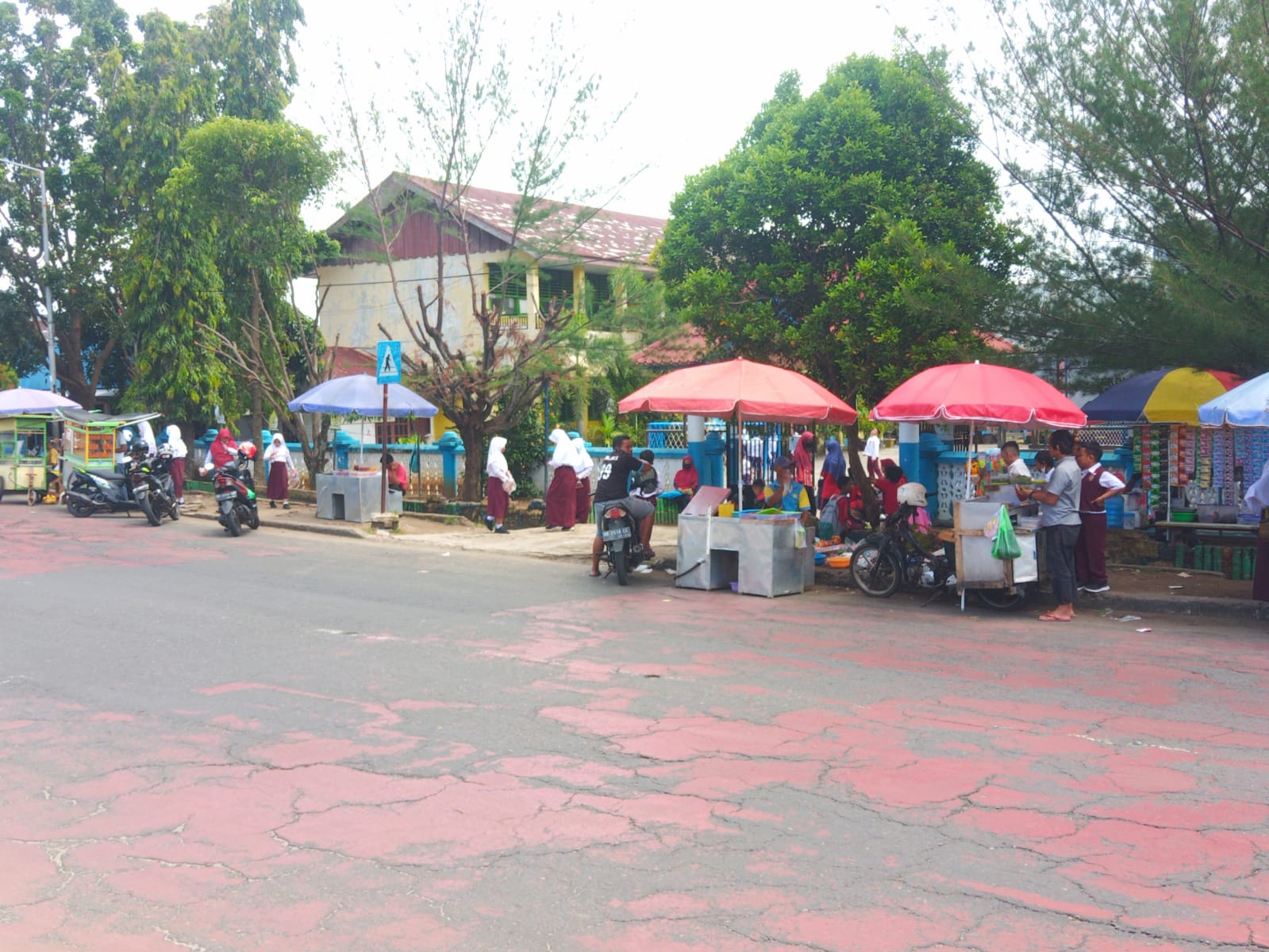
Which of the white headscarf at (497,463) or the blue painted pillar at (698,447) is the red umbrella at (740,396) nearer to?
the blue painted pillar at (698,447)

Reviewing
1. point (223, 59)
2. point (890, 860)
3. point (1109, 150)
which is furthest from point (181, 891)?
point (223, 59)

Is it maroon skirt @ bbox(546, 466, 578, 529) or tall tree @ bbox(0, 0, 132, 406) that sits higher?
tall tree @ bbox(0, 0, 132, 406)

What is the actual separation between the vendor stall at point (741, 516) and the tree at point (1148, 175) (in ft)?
9.76

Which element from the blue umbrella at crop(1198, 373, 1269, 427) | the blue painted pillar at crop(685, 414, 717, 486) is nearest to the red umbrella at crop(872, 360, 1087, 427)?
the blue umbrella at crop(1198, 373, 1269, 427)

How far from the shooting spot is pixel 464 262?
29.2 meters

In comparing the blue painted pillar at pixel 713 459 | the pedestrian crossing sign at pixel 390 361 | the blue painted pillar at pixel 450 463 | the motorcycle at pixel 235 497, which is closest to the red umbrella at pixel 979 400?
the blue painted pillar at pixel 713 459

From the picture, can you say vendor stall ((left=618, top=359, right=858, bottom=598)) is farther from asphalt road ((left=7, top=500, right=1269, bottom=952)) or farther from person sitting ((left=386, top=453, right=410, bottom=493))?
person sitting ((left=386, top=453, right=410, bottom=493))

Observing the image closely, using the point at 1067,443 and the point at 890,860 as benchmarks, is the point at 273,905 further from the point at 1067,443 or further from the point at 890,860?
the point at 1067,443

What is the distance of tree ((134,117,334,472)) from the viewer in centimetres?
2297

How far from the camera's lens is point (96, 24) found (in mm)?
31094

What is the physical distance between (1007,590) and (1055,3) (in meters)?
6.24

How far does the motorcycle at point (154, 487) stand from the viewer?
1889 cm

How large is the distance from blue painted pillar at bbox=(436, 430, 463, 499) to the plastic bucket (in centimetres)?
1172

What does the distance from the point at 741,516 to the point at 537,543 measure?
17.1 ft
